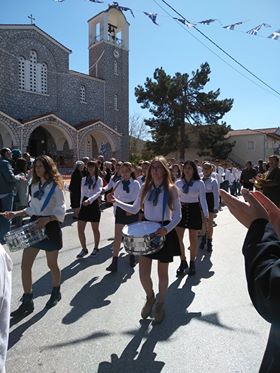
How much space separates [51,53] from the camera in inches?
1299

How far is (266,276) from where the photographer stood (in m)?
1.12

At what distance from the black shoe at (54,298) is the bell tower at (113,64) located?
1321 inches

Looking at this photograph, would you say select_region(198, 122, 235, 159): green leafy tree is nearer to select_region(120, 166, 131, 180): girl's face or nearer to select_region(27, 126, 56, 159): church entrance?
select_region(27, 126, 56, 159): church entrance

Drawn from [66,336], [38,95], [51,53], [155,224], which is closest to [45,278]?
[66,336]

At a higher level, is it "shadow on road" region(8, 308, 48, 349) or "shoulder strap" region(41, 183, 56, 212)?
"shoulder strap" region(41, 183, 56, 212)

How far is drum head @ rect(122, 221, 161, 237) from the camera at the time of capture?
12.7 feet

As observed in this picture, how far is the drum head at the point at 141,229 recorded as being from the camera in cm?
388

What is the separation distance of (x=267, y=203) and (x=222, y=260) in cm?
585

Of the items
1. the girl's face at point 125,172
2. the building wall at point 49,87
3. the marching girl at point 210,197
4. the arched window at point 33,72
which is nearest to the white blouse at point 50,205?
the girl's face at point 125,172

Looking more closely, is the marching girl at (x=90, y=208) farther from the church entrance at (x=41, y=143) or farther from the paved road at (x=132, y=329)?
the church entrance at (x=41, y=143)

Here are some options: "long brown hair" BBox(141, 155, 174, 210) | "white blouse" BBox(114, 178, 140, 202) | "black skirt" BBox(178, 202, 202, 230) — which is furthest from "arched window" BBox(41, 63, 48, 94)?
"long brown hair" BBox(141, 155, 174, 210)

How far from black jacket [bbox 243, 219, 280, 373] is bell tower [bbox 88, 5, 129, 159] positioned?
121 ft

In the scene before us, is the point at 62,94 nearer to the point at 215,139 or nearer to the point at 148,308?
the point at 215,139

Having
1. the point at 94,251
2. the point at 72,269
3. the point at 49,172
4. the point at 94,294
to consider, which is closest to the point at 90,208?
the point at 94,251
